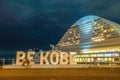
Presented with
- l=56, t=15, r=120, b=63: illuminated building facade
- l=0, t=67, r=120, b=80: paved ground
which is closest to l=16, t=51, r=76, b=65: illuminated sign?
l=0, t=67, r=120, b=80: paved ground

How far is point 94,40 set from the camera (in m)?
119

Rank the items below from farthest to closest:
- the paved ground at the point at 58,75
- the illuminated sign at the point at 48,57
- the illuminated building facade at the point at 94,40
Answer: the illuminated building facade at the point at 94,40 → the illuminated sign at the point at 48,57 → the paved ground at the point at 58,75

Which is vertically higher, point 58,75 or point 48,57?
point 48,57

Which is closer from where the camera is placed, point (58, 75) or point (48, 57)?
point (58, 75)

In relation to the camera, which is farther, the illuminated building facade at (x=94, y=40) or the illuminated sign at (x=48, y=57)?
the illuminated building facade at (x=94, y=40)

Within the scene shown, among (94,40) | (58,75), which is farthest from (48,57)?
(94,40)

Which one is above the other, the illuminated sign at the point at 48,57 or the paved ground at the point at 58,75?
the illuminated sign at the point at 48,57

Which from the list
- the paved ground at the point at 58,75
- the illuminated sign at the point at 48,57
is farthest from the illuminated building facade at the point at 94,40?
the paved ground at the point at 58,75

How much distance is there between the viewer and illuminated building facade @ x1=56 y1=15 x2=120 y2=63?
92.6m

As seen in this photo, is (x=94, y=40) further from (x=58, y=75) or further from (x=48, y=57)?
(x=58, y=75)

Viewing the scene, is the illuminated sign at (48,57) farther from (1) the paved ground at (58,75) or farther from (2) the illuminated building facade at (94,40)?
(2) the illuminated building facade at (94,40)

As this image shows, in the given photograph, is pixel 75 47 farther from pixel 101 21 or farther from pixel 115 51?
pixel 115 51

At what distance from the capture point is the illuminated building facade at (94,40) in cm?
9256

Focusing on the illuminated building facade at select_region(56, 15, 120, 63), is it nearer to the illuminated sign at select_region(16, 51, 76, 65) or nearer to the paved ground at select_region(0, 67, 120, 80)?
the illuminated sign at select_region(16, 51, 76, 65)
